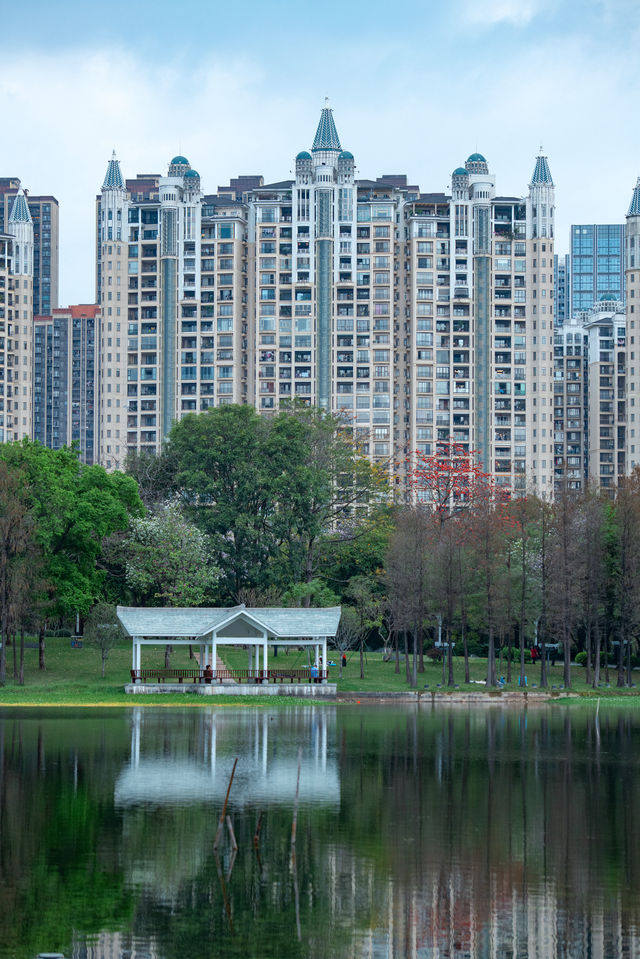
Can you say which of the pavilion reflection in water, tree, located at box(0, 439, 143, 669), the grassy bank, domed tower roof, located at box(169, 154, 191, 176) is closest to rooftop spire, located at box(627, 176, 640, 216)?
domed tower roof, located at box(169, 154, 191, 176)

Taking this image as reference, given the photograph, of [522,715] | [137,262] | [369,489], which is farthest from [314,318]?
[522,715]

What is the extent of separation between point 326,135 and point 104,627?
4539 inches

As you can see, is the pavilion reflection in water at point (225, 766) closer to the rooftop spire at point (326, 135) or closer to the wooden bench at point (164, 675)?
the wooden bench at point (164, 675)

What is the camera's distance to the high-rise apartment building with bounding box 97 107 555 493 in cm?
18238

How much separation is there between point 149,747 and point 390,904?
81.7 feet

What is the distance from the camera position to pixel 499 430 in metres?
184

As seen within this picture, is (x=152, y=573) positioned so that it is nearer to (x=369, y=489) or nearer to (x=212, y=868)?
(x=369, y=489)

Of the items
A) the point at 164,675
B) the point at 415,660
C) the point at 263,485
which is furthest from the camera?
the point at 263,485

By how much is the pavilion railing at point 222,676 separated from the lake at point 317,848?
26649mm

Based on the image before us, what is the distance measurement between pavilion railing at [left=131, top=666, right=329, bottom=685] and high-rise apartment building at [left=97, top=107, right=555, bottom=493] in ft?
332

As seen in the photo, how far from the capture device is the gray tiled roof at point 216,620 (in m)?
78.6

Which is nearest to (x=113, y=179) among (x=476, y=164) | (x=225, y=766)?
(x=476, y=164)

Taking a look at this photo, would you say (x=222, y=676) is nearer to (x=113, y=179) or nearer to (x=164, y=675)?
(x=164, y=675)

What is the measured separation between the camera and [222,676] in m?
80.6
